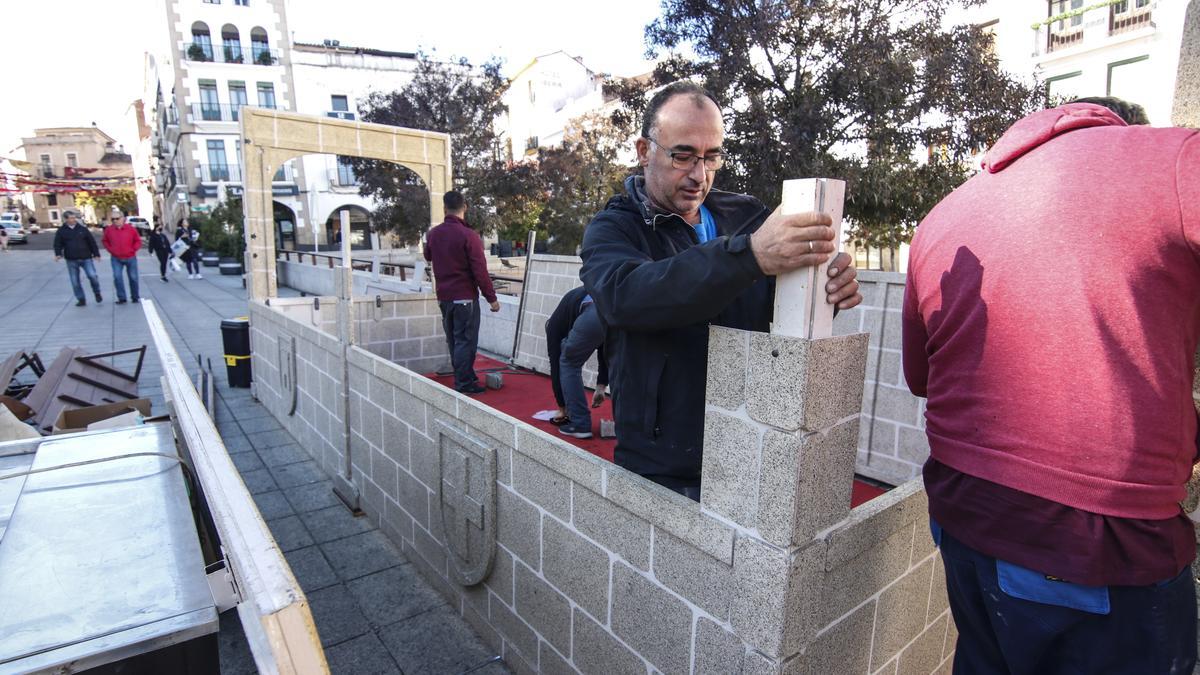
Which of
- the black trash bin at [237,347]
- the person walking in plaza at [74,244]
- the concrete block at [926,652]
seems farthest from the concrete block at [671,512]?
the person walking in plaza at [74,244]

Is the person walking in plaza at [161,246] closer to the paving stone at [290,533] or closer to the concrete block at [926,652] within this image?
the paving stone at [290,533]

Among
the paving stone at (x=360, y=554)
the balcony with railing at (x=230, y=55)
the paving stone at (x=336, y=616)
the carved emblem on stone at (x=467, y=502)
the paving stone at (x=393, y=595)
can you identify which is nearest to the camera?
the carved emblem on stone at (x=467, y=502)

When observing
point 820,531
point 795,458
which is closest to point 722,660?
point 820,531

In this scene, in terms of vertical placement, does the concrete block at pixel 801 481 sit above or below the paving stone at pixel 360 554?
above

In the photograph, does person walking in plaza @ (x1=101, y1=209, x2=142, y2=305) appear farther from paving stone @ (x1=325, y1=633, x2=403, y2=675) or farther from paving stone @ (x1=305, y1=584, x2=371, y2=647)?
paving stone @ (x1=325, y1=633, x2=403, y2=675)

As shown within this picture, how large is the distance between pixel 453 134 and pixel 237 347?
37.1ft

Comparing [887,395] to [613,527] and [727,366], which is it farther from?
[727,366]

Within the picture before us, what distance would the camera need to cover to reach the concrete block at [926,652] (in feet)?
7.52

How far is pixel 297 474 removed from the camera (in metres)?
5.53

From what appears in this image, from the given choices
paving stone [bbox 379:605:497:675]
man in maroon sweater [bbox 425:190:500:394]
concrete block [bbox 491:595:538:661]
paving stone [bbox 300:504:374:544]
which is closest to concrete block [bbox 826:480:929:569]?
concrete block [bbox 491:595:538:661]

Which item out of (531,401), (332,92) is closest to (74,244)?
(531,401)

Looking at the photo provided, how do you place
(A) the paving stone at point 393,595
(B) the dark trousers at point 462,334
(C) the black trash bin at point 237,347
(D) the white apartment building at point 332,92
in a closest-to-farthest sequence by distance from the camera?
(A) the paving stone at point 393,595, (B) the dark trousers at point 462,334, (C) the black trash bin at point 237,347, (D) the white apartment building at point 332,92

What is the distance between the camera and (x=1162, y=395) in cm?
131

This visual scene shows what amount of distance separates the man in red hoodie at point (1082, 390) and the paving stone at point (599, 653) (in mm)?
1215
